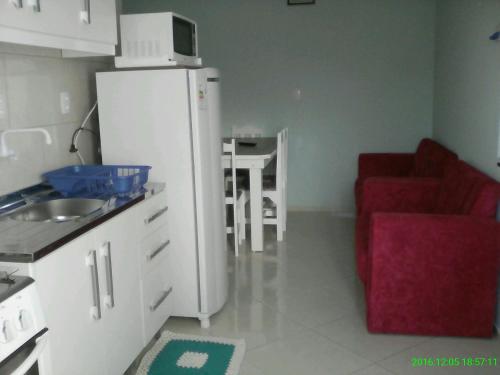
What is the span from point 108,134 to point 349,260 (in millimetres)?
2034

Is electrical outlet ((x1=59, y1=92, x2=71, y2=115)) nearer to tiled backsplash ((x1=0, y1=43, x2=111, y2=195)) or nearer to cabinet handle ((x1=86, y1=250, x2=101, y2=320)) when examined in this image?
tiled backsplash ((x1=0, y1=43, x2=111, y2=195))

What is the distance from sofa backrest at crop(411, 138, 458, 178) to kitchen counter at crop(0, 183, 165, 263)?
2.44m

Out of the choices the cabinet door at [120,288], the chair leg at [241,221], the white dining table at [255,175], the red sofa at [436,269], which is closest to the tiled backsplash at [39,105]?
the cabinet door at [120,288]

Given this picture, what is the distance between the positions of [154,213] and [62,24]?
0.94 m

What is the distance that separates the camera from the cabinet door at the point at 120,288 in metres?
1.93

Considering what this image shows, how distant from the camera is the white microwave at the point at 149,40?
2.57m

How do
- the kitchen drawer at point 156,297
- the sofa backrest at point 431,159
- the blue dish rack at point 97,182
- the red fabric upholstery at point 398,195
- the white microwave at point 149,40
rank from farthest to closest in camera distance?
the sofa backrest at point 431,159 < the red fabric upholstery at point 398,195 < the white microwave at point 149,40 < the kitchen drawer at point 156,297 < the blue dish rack at point 97,182

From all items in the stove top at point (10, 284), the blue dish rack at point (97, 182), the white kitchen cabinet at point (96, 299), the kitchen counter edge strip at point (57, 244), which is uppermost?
the blue dish rack at point (97, 182)

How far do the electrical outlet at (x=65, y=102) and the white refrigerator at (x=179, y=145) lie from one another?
0.16 m

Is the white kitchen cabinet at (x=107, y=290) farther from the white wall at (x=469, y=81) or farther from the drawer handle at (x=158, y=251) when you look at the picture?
the white wall at (x=469, y=81)

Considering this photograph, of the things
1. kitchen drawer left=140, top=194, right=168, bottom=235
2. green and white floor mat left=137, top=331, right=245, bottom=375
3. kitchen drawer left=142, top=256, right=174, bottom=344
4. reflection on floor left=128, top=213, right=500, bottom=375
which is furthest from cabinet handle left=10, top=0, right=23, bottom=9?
reflection on floor left=128, top=213, right=500, bottom=375

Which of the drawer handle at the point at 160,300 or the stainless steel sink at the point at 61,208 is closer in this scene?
the stainless steel sink at the point at 61,208

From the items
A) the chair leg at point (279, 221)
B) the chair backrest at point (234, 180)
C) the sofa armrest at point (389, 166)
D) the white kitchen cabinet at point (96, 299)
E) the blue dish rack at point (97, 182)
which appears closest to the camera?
the white kitchen cabinet at point (96, 299)

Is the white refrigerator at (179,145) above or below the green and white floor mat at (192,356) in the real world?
above
